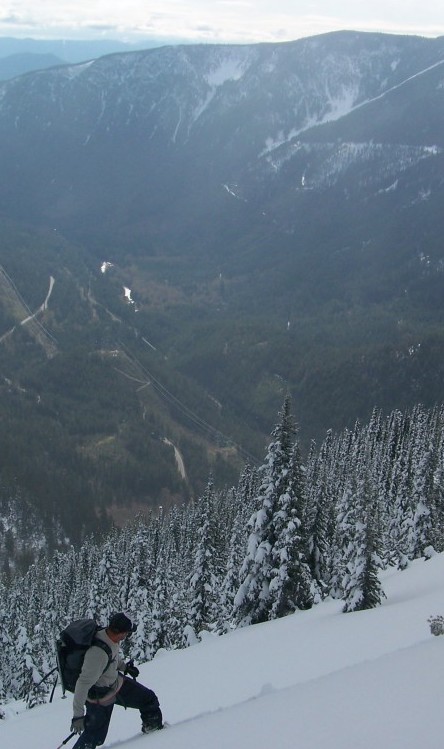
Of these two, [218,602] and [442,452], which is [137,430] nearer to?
[442,452]

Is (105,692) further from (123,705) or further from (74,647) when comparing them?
(74,647)

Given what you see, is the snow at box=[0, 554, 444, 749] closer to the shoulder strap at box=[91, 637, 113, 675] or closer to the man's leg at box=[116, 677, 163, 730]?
the man's leg at box=[116, 677, 163, 730]

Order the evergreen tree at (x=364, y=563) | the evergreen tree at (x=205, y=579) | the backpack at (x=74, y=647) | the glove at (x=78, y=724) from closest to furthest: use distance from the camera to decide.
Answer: the backpack at (x=74, y=647) → the glove at (x=78, y=724) → the evergreen tree at (x=364, y=563) → the evergreen tree at (x=205, y=579)

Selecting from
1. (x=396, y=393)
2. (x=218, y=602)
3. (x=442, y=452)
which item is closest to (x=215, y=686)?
(x=218, y=602)

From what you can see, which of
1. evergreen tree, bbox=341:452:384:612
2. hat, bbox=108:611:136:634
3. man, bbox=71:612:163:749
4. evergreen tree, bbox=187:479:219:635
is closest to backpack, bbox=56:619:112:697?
man, bbox=71:612:163:749

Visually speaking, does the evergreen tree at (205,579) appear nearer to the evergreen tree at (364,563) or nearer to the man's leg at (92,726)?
the evergreen tree at (364,563)

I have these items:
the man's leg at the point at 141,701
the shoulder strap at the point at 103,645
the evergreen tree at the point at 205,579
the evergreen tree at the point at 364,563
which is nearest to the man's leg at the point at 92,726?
the man's leg at the point at 141,701

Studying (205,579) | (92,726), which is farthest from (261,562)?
(92,726)
